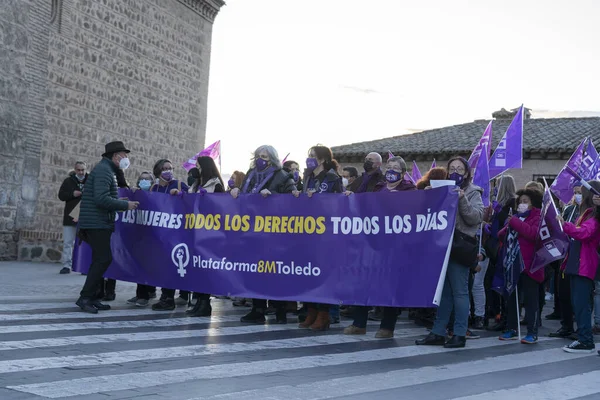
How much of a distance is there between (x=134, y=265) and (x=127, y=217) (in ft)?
2.29

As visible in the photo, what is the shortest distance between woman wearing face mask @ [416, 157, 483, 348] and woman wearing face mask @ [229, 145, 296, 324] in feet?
6.80

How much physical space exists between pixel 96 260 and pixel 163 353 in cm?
314

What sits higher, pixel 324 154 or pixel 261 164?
pixel 324 154

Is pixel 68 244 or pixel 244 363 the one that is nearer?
pixel 244 363

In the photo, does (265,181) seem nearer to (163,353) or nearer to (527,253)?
(527,253)

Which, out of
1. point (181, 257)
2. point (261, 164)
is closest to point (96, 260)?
point (181, 257)

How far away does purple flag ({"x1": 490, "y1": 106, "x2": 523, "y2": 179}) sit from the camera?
39.3ft

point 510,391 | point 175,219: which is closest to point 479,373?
point 510,391

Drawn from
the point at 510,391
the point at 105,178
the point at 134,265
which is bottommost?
the point at 510,391

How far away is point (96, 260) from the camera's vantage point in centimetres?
987

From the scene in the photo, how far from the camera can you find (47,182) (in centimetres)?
2138

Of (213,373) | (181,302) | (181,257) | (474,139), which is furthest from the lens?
(474,139)

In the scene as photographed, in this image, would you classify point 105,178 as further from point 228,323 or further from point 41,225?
point 41,225

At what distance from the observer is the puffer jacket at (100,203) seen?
9.89 metres
